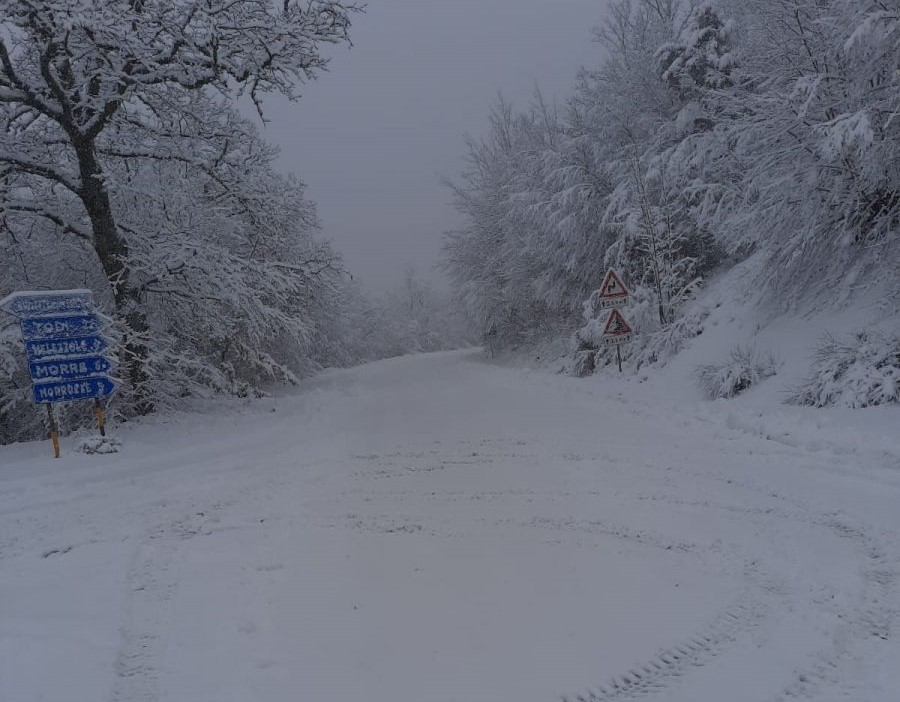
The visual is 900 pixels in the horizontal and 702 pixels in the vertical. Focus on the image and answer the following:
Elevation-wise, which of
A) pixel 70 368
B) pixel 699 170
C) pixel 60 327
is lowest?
pixel 70 368

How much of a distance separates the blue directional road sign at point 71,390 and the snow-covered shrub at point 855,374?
11.1 m

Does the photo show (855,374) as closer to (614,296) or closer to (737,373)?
(737,373)

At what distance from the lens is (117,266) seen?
40.8 feet

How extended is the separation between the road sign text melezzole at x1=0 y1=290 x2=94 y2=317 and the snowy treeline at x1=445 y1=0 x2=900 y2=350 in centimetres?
1209

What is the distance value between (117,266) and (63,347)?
303 cm

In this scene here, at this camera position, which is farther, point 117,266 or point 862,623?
point 117,266

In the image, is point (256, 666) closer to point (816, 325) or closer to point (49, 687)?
point (49, 687)

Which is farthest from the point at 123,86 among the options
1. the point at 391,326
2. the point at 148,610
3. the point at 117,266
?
the point at 391,326

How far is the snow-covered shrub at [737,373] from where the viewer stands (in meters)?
10.6

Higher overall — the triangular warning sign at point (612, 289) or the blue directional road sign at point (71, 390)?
the triangular warning sign at point (612, 289)

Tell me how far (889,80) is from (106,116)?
44.4ft

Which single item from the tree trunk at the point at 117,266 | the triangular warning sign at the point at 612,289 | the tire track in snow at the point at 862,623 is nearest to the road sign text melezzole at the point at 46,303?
the tree trunk at the point at 117,266

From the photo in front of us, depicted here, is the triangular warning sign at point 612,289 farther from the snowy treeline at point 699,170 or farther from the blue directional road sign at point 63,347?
the blue directional road sign at point 63,347

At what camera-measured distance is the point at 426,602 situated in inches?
157
